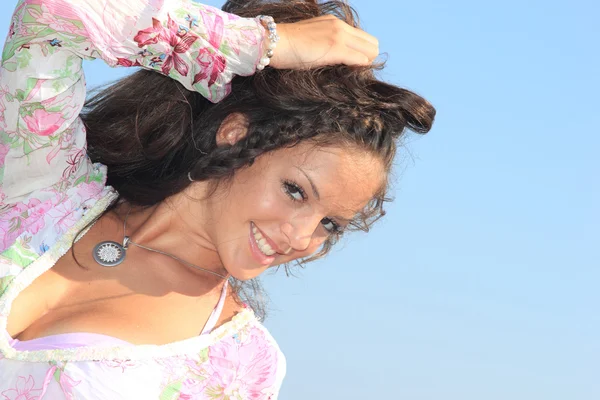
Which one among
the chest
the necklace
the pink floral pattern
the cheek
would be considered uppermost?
the cheek

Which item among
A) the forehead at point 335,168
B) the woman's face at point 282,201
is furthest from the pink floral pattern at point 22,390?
the forehead at point 335,168

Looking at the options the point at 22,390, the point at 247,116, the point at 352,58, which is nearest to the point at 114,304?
the point at 22,390

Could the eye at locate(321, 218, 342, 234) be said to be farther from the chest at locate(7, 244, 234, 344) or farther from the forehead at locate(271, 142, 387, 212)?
the chest at locate(7, 244, 234, 344)

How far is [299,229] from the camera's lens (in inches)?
140

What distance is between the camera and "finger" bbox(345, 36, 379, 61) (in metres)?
3.54

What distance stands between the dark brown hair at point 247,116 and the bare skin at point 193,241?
0.18 ft

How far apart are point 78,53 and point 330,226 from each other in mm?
1097

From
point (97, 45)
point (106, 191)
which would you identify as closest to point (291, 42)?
point (97, 45)

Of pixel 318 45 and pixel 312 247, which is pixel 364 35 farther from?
pixel 312 247

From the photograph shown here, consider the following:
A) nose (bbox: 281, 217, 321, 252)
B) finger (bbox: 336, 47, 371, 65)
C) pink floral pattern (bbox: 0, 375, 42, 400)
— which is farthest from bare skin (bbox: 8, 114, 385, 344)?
finger (bbox: 336, 47, 371, 65)

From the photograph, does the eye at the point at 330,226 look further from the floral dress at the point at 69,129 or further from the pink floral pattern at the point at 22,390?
the pink floral pattern at the point at 22,390

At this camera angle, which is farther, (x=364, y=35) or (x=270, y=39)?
(x=364, y=35)

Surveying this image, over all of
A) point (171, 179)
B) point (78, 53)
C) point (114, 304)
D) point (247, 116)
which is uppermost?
point (78, 53)

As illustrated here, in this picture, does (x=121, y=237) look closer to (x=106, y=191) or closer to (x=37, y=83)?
(x=106, y=191)
